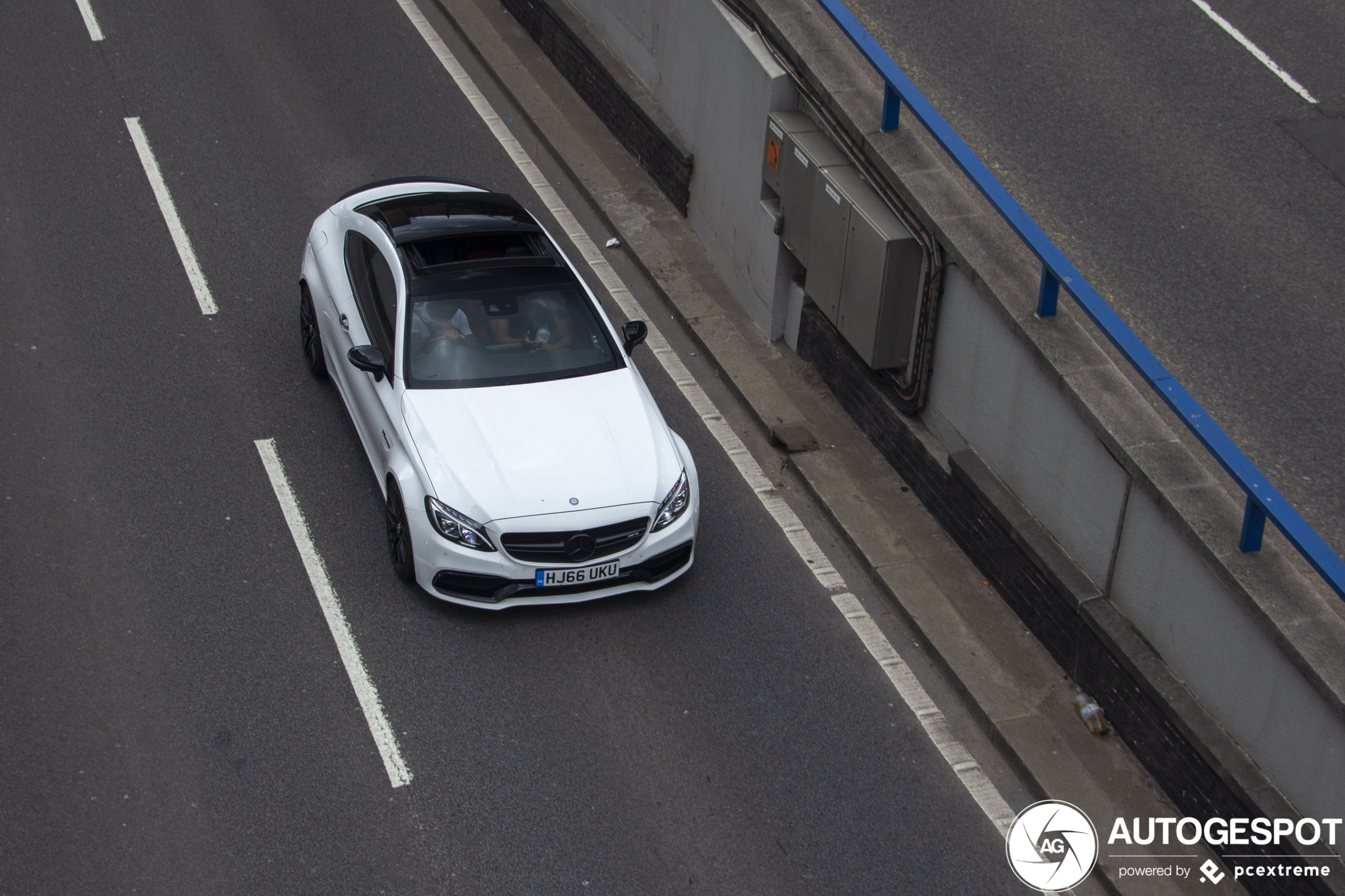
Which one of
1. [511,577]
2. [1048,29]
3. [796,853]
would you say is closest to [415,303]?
[511,577]

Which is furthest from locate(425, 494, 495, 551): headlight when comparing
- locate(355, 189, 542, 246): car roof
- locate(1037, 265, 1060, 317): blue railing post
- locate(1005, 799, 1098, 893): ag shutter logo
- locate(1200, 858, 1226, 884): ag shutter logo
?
locate(1200, 858, 1226, 884): ag shutter logo

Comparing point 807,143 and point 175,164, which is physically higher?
point 807,143

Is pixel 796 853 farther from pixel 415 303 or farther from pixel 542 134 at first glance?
pixel 542 134

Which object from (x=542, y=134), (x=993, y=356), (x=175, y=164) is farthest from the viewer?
(x=542, y=134)

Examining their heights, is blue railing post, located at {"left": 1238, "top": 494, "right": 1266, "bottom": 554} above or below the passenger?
above

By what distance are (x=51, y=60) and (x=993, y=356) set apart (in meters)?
10.7

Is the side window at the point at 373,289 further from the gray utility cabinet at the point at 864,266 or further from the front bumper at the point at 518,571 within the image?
the gray utility cabinet at the point at 864,266

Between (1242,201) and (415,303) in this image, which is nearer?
(415,303)

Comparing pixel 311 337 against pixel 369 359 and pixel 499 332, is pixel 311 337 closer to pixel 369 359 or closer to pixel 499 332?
pixel 369 359

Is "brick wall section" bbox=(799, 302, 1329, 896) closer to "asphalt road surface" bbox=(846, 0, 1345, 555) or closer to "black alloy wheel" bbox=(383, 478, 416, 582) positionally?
"asphalt road surface" bbox=(846, 0, 1345, 555)

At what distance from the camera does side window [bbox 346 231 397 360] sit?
8.95 meters

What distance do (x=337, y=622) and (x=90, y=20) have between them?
→ 9.95 meters

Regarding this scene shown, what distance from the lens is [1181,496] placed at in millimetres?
7227

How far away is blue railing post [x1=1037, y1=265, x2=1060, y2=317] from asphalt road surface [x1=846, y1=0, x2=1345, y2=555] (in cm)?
118
